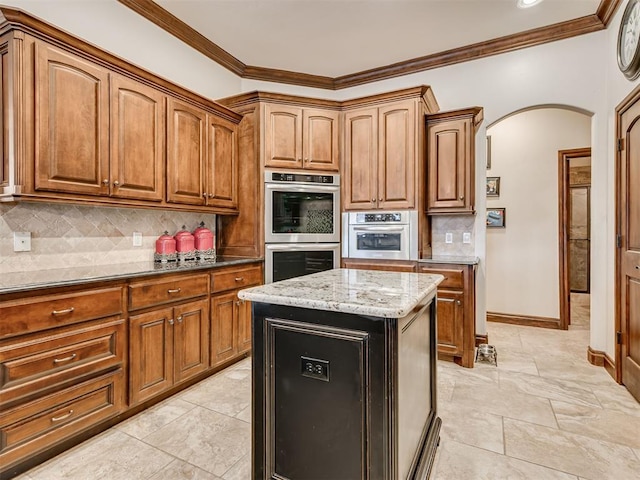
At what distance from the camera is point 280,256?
336cm

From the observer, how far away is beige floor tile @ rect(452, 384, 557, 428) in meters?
2.20

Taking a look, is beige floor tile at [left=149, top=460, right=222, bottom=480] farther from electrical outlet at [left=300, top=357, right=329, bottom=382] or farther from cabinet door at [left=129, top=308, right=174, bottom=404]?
electrical outlet at [left=300, top=357, right=329, bottom=382]

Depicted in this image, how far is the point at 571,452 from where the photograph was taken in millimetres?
1837

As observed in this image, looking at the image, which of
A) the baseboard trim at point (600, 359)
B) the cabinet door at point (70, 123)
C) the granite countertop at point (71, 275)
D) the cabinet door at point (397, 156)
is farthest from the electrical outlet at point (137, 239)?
the baseboard trim at point (600, 359)

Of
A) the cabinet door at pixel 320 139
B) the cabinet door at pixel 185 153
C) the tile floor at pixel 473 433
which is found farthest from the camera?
the cabinet door at pixel 320 139

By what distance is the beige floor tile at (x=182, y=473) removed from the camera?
1666mm

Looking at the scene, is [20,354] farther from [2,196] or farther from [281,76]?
[281,76]

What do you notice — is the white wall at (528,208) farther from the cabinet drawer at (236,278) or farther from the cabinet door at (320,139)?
the cabinet drawer at (236,278)

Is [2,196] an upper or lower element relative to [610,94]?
lower

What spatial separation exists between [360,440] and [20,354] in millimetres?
1664

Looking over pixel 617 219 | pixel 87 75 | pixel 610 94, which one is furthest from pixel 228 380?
pixel 610 94

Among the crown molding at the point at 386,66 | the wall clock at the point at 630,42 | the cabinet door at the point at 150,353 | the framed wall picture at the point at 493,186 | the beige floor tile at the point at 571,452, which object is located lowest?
the beige floor tile at the point at 571,452

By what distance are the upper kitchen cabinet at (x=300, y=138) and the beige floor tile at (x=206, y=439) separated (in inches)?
87.5

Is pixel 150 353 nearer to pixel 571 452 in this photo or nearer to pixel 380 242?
pixel 380 242
